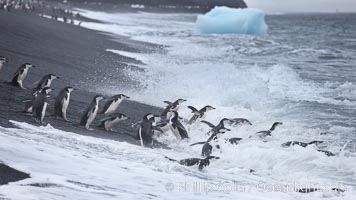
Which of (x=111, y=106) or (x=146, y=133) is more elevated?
(x=111, y=106)

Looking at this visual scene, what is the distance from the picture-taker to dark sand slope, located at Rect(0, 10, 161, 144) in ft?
25.0

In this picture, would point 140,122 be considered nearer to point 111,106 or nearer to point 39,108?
point 111,106

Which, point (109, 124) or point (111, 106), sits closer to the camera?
point (109, 124)

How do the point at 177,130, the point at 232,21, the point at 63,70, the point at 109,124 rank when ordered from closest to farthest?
the point at 109,124
the point at 177,130
the point at 63,70
the point at 232,21

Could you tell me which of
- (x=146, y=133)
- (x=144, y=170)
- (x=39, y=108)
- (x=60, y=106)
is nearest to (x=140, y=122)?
(x=146, y=133)

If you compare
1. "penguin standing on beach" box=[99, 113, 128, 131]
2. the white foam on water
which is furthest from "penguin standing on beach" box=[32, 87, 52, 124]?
"penguin standing on beach" box=[99, 113, 128, 131]

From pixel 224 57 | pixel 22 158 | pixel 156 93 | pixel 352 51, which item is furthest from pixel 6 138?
pixel 352 51

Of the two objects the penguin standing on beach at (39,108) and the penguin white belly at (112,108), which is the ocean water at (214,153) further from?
the penguin white belly at (112,108)

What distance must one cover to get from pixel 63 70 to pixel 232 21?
26.8m

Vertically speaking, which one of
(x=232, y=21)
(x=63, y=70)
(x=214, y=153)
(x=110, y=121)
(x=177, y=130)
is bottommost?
(x=214, y=153)

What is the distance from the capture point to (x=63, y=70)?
1240 cm

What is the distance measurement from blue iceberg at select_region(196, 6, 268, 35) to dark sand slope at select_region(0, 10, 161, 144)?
18.7 metres

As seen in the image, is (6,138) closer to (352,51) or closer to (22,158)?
(22,158)

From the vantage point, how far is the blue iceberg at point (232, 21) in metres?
37.6
